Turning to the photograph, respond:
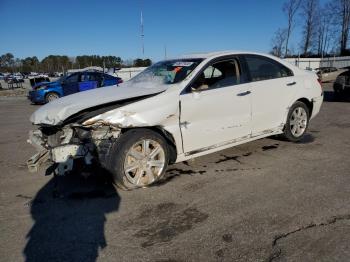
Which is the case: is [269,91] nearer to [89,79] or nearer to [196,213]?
[196,213]

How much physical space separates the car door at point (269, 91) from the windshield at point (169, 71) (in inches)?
40.4

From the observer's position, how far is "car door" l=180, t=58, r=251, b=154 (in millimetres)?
4727

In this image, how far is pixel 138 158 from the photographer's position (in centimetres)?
436

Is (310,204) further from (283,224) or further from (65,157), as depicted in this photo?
(65,157)

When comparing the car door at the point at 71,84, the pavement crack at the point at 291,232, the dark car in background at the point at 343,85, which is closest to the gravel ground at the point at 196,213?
the pavement crack at the point at 291,232

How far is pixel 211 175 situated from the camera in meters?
4.82

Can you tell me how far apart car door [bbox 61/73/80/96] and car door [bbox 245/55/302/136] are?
Answer: 37.9 feet

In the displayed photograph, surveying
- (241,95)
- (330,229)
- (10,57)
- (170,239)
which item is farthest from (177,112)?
(10,57)

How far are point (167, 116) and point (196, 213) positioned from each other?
1391mm

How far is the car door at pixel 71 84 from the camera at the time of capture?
51.7 feet

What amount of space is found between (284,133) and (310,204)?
2.63 meters

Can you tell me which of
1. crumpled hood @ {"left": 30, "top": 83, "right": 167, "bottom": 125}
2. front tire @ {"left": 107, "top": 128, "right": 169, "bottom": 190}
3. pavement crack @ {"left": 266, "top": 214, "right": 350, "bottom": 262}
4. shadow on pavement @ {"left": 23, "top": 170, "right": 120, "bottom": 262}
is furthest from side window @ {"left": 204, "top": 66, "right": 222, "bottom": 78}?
pavement crack @ {"left": 266, "top": 214, "right": 350, "bottom": 262}

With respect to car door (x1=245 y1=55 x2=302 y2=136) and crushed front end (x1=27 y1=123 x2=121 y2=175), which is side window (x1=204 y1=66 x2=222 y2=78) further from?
crushed front end (x1=27 y1=123 x2=121 y2=175)

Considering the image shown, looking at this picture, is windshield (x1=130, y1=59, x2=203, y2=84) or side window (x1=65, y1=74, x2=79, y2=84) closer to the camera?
windshield (x1=130, y1=59, x2=203, y2=84)
